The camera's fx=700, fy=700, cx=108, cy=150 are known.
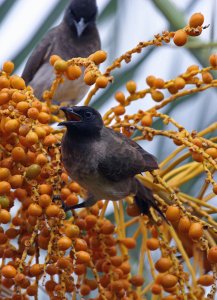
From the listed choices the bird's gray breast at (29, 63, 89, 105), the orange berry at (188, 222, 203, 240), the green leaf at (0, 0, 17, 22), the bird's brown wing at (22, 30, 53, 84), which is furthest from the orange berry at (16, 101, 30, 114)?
the bird's brown wing at (22, 30, 53, 84)

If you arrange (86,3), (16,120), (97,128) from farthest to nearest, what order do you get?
1. (86,3)
2. (97,128)
3. (16,120)

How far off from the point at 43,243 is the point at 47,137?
0.23 meters

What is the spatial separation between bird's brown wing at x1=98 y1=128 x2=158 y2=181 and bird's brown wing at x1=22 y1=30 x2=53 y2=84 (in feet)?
4.73

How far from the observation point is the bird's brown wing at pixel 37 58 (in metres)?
3.38

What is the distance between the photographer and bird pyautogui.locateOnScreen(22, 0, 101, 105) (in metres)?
3.29

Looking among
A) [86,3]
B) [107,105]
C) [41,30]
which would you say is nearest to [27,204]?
[107,105]

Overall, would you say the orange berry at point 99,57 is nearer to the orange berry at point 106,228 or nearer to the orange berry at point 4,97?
the orange berry at point 4,97

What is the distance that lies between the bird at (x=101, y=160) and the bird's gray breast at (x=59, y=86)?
127 centimetres

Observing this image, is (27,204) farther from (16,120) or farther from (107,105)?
(107,105)

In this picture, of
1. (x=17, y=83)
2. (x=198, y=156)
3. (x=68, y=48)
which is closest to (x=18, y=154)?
(x=17, y=83)

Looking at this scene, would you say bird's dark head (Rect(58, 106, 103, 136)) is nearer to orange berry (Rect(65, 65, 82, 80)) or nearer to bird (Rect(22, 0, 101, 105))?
orange berry (Rect(65, 65, 82, 80))

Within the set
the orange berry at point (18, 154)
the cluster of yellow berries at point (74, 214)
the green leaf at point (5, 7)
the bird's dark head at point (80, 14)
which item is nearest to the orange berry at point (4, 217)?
the cluster of yellow berries at point (74, 214)

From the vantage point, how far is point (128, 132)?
73.6 inches

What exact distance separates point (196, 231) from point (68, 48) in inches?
88.5
